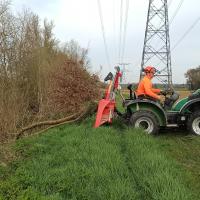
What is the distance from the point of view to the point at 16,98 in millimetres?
11492

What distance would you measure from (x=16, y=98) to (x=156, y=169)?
19.9 feet

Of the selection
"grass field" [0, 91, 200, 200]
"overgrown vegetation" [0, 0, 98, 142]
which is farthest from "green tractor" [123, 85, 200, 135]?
"overgrown vegetation" [0, 0, 98, 142]

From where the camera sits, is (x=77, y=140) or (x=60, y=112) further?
(x=60, y=112)

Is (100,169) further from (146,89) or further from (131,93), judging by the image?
(131,93)

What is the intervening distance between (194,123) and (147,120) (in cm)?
127

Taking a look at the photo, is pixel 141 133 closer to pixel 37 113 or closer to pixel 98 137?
pixel 98 137

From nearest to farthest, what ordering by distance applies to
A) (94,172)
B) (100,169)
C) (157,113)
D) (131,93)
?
(94,172), (100,169), (157,113), (131,93)

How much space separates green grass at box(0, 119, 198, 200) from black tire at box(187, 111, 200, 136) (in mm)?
1800

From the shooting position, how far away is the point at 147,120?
35.3 ft

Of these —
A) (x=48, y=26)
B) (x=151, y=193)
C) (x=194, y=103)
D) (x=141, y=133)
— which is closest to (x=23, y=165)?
(x=151, y=193)

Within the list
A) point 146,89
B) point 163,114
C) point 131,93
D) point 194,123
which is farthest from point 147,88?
point 194,123

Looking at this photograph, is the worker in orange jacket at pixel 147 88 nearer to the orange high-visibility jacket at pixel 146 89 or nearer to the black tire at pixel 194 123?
the orange high-visibility jacket at pixel 146 89

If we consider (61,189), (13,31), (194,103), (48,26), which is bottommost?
(61,189)

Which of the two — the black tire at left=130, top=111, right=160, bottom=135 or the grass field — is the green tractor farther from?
the grass field
